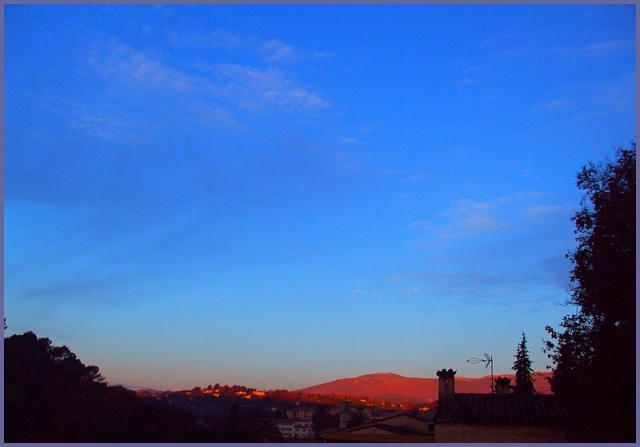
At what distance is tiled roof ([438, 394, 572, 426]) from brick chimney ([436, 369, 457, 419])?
7.0 inches

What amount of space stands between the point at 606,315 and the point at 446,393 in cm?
608

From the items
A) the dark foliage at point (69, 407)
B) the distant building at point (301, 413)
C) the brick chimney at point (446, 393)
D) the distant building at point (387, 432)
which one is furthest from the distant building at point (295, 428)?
the brick chimney at point (446, 393)

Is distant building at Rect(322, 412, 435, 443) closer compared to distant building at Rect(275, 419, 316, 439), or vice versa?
distant building at Rect(322, 412, 435, 443)

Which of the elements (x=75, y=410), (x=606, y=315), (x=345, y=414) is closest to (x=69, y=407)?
(x=75, y=410)

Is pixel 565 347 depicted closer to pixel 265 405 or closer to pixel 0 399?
pixel 0 399

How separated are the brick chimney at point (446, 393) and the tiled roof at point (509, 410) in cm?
18

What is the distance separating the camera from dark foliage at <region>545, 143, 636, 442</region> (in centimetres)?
1079

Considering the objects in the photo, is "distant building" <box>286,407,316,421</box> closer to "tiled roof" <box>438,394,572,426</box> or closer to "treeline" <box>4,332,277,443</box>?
"treeline" <box>4,332,277,443</box>

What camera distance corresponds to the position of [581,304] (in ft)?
39.6

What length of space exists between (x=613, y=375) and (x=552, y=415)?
4.79m

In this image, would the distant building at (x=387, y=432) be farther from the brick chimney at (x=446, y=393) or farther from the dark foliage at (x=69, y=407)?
the dark foliage at (x=69, y=407)

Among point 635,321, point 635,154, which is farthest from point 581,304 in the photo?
point 635,154

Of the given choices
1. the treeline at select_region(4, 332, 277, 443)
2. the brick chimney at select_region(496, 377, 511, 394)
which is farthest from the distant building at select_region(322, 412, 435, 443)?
the brick chimney at select_region(496, 377, 511, 394)

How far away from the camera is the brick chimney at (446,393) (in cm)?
1611
